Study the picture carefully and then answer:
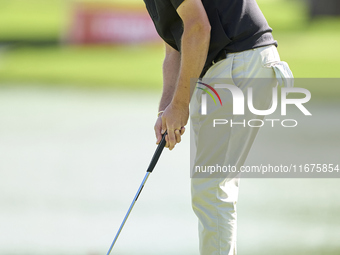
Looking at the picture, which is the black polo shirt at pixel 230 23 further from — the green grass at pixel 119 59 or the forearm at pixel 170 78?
the green grass at pixel 119 59

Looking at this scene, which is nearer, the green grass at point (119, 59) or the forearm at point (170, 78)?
the forearm at point (170, 78)

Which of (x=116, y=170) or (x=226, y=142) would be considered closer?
(x=226, y=142)

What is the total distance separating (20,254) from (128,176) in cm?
213

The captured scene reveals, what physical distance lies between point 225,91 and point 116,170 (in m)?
3.37

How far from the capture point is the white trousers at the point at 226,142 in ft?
10.1

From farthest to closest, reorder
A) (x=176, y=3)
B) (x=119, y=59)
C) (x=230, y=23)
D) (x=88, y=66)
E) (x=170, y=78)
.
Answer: (x=119, y=59)
(x=88, y=66)
(x=170, y=78)
(x=230, y=23)
(x=176, y=3)

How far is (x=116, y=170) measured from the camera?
629 cm

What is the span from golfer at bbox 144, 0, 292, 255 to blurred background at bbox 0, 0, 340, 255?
44.4 inches

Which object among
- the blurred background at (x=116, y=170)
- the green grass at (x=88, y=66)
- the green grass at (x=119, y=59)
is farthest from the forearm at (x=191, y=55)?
the green grass at (x=88, y=66)

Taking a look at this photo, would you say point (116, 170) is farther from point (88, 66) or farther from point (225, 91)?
point (88, 66)

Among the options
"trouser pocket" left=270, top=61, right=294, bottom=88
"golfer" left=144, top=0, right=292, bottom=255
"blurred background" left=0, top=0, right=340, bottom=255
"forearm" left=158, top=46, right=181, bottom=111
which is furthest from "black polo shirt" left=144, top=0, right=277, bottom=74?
"blurred background" left=0, top=0, right=340, bottom=255

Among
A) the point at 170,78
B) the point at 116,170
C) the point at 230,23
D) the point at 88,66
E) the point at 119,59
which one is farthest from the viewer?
the point at 119,59

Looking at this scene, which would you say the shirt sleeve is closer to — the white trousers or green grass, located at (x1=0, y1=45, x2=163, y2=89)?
the white trousers

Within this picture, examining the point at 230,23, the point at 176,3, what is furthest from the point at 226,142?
the point at 176,3
